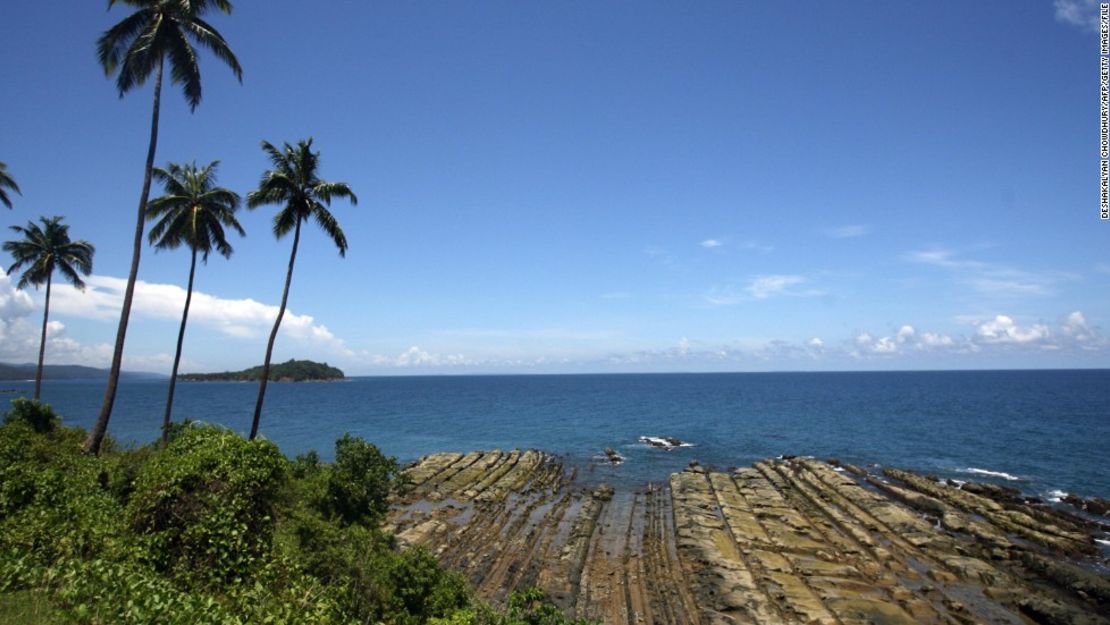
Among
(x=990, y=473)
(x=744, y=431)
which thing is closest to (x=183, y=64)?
(x=990, y=473)

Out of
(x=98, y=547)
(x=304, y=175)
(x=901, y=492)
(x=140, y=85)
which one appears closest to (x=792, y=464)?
(x=901, y=492)

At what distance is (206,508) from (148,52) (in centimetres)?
1975

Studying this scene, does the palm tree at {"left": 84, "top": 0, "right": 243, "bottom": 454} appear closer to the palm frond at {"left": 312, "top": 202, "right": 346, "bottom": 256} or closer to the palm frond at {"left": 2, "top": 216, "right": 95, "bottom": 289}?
the palm frond at {"left": 312, "top": 202, "right": 346, "bottom": 256}

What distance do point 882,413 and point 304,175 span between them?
4269 inches

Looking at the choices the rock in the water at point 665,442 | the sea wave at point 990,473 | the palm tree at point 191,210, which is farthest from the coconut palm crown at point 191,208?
the sea wave at point 990,473

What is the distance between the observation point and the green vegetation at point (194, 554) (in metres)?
9.06

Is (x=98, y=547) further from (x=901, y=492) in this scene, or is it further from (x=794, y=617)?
(x=901, y=492)

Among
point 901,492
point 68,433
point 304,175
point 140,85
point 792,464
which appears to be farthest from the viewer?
point 792,464

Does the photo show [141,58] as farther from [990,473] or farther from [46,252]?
[990,473]

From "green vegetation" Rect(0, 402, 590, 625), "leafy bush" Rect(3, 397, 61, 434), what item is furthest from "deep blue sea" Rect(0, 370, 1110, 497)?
"green vegetation" Rect(0, 402, 590, 625)

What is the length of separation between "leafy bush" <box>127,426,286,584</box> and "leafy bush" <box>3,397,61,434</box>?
13047mm

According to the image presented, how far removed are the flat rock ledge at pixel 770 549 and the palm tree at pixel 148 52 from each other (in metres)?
16.5

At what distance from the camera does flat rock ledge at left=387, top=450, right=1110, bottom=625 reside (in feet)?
66.6

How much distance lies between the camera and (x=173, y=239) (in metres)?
29.4
